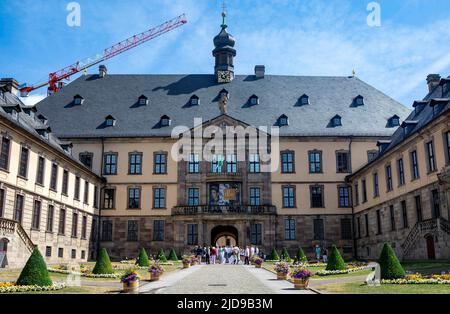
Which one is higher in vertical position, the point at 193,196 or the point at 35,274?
the point at 193,196

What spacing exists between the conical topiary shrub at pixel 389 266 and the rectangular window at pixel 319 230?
101 feet

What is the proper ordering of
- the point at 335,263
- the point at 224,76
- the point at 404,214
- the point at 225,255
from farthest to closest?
the point at 224,76
the point at 225,255
the point at 404,214
the point at 335,263

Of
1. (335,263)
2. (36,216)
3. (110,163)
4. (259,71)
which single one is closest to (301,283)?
(335,263)

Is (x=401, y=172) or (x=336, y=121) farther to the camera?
(x=336, y=121)

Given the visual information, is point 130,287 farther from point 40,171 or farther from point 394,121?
point 394,121

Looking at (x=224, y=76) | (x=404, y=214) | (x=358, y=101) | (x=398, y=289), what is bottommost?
(x=398, y=289)

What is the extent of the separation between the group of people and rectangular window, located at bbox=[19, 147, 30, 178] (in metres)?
17.0

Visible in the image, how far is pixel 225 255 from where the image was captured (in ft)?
139

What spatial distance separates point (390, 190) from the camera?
128 ft

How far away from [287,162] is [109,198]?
778 inches

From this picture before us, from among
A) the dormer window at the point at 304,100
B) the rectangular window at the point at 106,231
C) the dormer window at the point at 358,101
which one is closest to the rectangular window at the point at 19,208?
the rectangular window at the point at 106,231

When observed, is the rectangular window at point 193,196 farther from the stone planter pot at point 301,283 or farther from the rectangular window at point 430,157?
the stone planter pot at point 301,283

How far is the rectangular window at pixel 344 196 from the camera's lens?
50013mm

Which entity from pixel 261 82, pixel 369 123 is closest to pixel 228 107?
pixel 261 82
